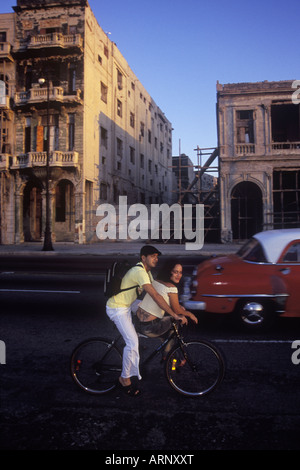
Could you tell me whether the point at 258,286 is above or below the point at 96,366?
above

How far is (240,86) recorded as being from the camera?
2550 centimetres

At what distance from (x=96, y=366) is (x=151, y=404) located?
2.39 feet

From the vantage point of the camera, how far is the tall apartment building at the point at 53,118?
87.7 ft

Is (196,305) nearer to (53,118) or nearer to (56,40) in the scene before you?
(53,118)

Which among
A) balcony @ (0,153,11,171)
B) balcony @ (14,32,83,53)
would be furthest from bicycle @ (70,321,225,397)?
balcony @ (14,32,83,53)

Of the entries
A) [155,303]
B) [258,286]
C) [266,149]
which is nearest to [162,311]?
[155,303]

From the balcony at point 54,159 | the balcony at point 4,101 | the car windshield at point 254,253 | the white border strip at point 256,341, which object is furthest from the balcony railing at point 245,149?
the white border strip at point 256,341

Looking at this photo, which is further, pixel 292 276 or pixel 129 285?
pixel 292 276

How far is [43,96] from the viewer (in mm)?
26688

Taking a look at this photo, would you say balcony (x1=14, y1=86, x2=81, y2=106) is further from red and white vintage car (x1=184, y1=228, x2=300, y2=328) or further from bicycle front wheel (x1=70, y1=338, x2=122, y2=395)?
bicycle front wheel (x1=70, y1=338, x2=122, y2=395)

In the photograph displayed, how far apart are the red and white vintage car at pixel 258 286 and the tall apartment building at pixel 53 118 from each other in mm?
22069

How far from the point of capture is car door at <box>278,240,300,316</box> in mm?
5637
